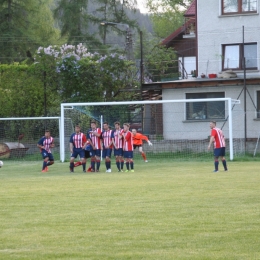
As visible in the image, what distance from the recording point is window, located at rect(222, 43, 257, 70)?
Answer: 3844 centimetres

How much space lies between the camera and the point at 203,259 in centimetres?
843

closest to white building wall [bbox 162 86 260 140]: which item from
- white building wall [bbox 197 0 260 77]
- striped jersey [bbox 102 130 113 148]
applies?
white building wall [bbox 197 0 260 77]

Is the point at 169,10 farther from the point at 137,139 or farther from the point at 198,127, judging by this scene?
the point at 137,139

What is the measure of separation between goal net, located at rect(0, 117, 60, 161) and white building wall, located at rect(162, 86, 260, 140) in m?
5.88

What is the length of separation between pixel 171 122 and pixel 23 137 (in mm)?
7812

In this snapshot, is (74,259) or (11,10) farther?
(11,10)

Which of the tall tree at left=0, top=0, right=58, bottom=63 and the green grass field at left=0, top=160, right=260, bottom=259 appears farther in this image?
the tall tree at left=0, top=0, right=58, bottom=63

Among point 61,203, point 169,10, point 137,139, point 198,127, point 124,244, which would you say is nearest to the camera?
point 124,244

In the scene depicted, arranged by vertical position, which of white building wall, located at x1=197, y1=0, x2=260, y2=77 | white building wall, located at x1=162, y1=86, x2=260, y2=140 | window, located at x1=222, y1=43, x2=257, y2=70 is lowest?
white building wall, located at x1=162, y1=86, x2=260, y2=140

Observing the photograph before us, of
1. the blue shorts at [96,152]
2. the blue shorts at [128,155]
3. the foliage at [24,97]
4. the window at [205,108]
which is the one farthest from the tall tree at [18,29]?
the blue shorts at [128,155]

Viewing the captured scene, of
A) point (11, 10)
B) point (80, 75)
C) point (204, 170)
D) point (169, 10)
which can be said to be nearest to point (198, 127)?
point (80, 75)

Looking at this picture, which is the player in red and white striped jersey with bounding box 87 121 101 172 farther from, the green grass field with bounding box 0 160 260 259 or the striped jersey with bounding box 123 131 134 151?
the green grass field with bounding box 0 160 260 259

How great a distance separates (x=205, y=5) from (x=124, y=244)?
103 ft

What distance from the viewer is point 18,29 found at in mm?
54750
